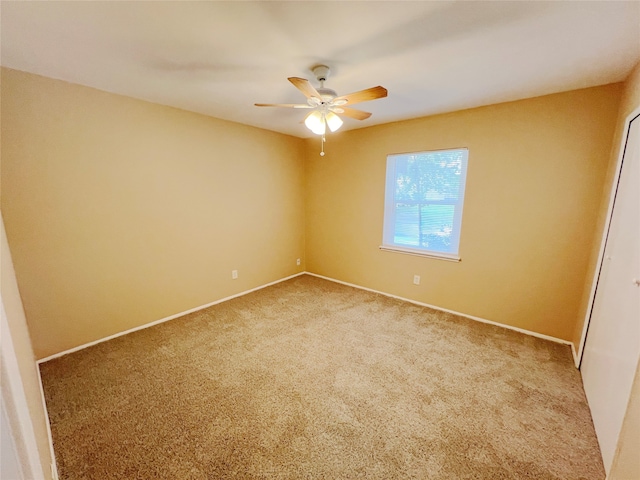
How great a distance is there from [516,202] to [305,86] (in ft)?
8.00

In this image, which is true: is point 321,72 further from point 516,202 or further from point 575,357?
point 575,357

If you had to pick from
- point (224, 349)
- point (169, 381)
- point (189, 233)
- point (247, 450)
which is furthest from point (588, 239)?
point (189, 233)

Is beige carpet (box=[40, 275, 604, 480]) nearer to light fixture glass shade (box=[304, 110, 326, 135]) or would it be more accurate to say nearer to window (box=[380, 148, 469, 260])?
window (box=[380, 148, 469, 260])

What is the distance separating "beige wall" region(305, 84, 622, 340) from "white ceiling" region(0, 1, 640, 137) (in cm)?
29

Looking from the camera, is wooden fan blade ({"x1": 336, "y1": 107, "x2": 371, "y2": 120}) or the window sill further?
the window sill

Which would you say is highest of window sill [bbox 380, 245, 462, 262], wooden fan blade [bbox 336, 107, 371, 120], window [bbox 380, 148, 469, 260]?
wooden fan blade [bbox 336, 107, 371, 120]

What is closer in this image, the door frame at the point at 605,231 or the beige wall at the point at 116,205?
the door frame at the point at 605,231

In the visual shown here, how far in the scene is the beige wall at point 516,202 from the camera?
234 cm

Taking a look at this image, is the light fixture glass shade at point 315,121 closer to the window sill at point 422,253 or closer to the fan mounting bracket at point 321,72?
the fan mounting bracket at point 321,72

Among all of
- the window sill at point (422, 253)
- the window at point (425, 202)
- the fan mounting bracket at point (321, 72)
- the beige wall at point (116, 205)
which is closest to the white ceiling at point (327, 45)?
the fan mounting bracket at point (321, 72)

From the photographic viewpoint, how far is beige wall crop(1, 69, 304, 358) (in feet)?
6.79

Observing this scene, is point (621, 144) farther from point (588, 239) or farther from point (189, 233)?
point (189, 233)

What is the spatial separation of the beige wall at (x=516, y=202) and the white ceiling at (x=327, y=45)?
29 centimetres

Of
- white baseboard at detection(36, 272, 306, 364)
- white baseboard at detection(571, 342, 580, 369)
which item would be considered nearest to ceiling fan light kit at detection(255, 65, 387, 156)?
white baseboard at detection(36, 272, 306, 364)
